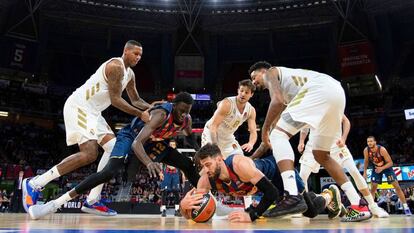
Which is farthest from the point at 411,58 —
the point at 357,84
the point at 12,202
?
the point at 12,202

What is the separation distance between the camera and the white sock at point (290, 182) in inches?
131

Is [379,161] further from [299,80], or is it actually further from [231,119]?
[299,80]

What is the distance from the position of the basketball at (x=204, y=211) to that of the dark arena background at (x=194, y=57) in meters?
15.2

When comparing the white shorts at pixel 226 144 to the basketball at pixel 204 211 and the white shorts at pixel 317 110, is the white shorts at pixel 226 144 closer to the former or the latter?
the white shorts at pixel 317 110

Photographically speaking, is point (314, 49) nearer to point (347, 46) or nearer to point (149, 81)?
point (347, 46)

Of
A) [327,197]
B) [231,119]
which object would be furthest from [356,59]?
[327,197]

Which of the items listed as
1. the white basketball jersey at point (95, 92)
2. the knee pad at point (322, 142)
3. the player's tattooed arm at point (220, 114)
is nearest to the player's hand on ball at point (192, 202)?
the knee pad at point (322, 142)

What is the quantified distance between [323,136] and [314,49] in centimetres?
2242

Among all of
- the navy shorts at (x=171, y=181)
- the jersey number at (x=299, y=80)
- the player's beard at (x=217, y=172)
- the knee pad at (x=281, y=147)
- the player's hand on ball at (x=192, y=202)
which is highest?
the jersey number at (x=299, y=80)

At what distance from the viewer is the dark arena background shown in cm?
2105


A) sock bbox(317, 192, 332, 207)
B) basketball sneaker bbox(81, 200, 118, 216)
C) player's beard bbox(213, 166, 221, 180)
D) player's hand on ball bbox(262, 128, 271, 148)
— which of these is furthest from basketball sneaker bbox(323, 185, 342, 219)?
basketball sneaker bbox(81, 200, 118, 216)

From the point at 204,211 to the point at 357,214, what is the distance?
1413 mm

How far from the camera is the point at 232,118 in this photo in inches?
220

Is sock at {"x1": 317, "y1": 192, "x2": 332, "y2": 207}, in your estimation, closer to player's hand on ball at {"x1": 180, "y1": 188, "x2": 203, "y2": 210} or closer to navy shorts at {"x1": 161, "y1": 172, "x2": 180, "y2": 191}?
player's hand on ball at {"x1": 180, "y1": 188, "x2": 203, "y2": 210}
